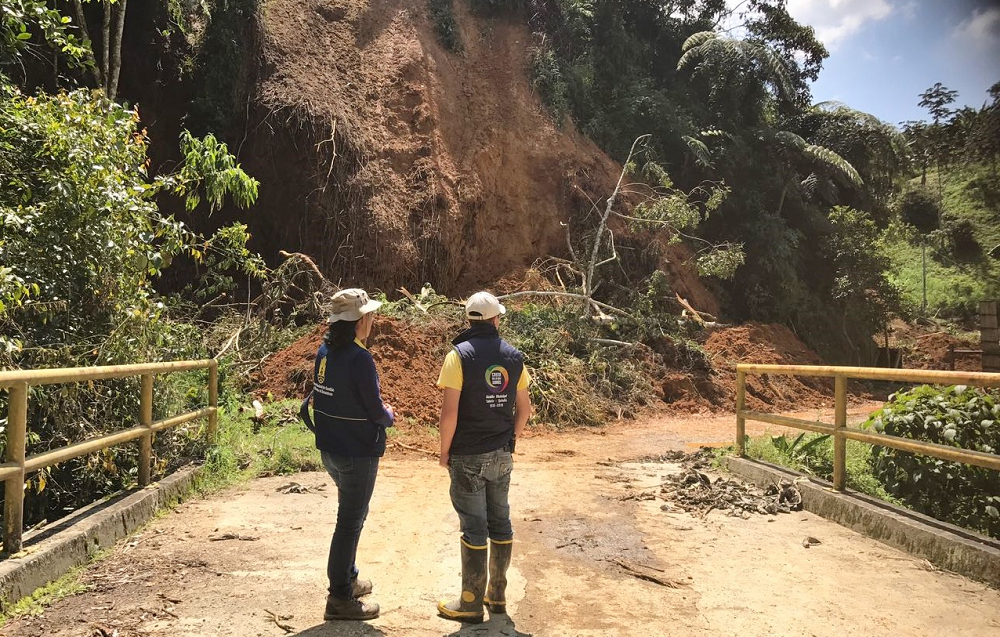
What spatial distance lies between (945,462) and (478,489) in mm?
4133

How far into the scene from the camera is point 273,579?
4414mm

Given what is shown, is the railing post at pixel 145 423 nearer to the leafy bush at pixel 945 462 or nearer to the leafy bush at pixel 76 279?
the leafy bush at pixel 76 279

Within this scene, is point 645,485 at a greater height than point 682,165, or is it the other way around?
point 682,165

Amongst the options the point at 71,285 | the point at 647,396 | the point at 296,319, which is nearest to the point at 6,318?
the point at 71,285

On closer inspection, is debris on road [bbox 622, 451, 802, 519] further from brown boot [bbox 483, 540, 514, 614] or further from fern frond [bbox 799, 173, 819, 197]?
fern frond [bbox 799, 173, 819, 197]

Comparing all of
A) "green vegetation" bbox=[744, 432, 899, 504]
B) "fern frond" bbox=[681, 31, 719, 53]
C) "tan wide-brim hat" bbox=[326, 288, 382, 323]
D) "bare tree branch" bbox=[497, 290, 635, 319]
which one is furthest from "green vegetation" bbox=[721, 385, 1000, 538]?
"fern frond" bbox=[681, 31, 719, 53]

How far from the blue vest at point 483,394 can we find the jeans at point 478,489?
2.2 inches

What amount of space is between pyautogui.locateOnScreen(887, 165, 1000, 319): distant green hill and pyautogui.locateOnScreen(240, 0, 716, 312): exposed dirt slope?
15423mm

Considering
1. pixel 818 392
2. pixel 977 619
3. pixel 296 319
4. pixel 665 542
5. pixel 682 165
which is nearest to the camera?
pixel 977 619

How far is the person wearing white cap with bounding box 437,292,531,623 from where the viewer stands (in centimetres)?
372

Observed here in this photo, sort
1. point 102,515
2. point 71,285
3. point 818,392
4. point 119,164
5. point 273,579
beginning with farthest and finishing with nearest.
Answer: point 818,392, point 119,164, point 71,285, point 102,515, point 273,579

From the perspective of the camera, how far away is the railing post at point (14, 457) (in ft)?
13.3

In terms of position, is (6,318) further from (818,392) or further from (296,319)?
(818,392)

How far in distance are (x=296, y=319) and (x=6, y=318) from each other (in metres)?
9.14
